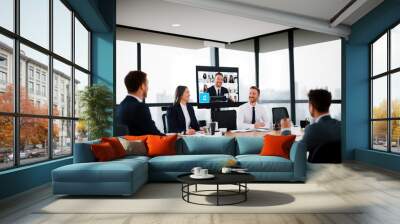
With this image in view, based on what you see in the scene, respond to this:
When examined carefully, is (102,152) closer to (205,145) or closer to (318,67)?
(205,145)

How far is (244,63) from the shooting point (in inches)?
468

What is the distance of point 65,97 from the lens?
703cm

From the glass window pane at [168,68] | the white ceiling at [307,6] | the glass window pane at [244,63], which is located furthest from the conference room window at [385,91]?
the glass window pane at [168,68]

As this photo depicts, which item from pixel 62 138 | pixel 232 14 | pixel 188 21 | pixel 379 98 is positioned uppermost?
pixel 188 21

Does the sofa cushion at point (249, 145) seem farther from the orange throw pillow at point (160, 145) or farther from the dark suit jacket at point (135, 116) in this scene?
A: the dark suit jacket at point (135, 116)

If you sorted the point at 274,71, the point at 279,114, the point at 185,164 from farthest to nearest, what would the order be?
the point at 274,71 < the point at 279,114 < the point at 185,164

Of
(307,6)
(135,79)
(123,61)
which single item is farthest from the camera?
(123,61)

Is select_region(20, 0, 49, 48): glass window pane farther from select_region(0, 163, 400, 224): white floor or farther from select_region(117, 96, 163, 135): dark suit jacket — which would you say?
select_region(0, 163, 400, 224): white floor

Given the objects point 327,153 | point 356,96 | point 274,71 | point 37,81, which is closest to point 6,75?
point 37,81

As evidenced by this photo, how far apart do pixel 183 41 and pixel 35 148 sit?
22.2ft

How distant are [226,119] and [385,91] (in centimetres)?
361

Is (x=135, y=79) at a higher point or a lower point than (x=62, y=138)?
higher

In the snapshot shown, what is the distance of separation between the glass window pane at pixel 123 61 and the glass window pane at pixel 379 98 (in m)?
6.14

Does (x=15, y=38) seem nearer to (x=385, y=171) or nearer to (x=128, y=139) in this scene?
(x=128, y=139)
